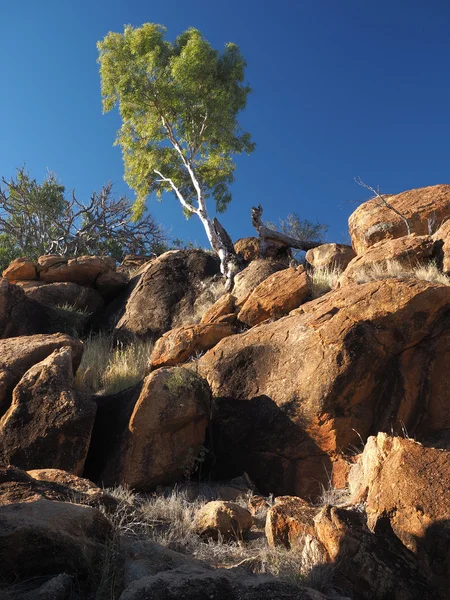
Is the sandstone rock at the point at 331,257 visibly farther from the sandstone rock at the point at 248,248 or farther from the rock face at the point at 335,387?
the rock face at the point at 335,387

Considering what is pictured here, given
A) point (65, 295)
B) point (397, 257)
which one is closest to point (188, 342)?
point (397, 257)

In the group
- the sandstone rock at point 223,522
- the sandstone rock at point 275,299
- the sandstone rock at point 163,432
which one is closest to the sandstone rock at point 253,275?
the sandstone rock at point 275,299

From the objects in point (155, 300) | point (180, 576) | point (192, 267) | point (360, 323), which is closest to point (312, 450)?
point (360, 323)

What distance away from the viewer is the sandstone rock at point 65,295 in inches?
569

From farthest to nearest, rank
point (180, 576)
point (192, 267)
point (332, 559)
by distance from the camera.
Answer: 1. point (192, 267)
2. point (332, 559)
3. point (180, 576)

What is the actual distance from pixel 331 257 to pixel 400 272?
392cm

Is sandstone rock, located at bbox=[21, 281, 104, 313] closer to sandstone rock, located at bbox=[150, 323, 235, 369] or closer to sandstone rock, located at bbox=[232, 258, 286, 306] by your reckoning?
sandstone rock, located at bbox=[232, 258, 286, 306]

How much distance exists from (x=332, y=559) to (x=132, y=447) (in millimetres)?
3609

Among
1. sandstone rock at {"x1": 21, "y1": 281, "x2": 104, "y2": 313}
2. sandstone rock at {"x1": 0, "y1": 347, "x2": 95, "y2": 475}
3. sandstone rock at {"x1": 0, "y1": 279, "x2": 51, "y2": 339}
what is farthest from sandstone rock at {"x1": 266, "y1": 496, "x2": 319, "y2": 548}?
sandstone rock at {"x1": 21, "y1": 281, "x2": 104, "y2": 313}

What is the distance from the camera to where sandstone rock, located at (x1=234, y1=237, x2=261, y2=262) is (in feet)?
55.5

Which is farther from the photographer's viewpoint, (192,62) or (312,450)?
(192,62)

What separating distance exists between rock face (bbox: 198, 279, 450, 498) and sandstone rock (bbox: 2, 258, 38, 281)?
29.3 feet

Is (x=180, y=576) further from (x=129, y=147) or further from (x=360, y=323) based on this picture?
(x=129, y=147)

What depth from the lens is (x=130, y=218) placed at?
2456cm
